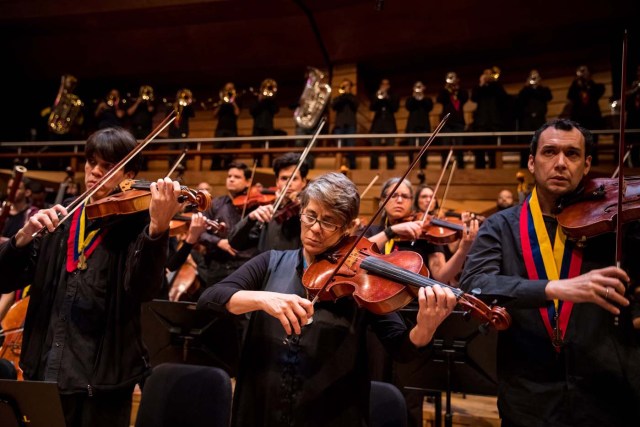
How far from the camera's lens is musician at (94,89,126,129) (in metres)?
8.58

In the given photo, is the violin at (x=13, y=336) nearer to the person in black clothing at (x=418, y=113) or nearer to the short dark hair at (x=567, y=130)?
the short dark hair at (x=567, y=130)

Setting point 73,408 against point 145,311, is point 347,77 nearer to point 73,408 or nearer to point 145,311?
point 145,311

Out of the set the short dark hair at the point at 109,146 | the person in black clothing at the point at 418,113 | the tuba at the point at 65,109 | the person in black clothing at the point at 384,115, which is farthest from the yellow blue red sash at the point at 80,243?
the tuba at the point at 65,109

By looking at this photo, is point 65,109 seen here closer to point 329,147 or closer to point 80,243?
point 329,147

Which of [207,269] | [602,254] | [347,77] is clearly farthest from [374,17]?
[602,254]

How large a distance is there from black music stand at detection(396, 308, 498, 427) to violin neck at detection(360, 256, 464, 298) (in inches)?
37.0

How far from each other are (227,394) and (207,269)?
2.30 m

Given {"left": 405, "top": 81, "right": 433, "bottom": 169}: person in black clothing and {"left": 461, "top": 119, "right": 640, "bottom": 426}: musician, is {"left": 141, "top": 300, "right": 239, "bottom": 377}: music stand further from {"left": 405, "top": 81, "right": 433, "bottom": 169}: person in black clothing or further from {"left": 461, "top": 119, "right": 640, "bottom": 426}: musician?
{"left": 405, "top": 81, "right": 433, "bottom": 169}: person in black clothing

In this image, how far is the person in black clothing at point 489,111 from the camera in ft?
23.5

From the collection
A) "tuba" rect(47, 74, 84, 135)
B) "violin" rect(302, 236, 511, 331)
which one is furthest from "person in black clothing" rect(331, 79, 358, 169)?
"violin" rect(302, 236, 511, 331)

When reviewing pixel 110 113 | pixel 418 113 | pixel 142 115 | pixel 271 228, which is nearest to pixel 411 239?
pixel 271 228

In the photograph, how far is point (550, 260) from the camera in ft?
5.98

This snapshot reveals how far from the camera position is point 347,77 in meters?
9.15

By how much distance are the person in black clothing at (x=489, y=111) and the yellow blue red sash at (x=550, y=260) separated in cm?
553
